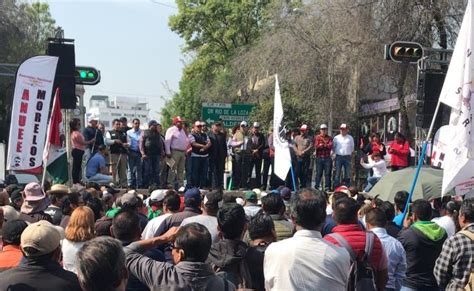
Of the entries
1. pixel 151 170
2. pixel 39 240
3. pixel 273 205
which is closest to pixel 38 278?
pixel 39 240

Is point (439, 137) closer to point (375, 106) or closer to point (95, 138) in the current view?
point (95, 138)

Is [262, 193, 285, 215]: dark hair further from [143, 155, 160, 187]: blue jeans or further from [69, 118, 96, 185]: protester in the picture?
[69, 118, 96, 185]: protester

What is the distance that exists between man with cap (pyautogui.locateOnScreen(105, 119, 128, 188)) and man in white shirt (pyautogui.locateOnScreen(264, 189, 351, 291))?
1092 cm

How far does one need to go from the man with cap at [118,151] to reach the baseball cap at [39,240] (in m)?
10.9

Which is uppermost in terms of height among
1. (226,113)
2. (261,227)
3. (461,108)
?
(226,113)

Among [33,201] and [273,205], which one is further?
[33,201]

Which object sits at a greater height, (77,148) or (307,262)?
(77,148)

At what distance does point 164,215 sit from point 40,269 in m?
2.69

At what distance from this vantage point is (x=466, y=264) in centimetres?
508

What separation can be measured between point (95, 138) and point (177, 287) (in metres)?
11.5

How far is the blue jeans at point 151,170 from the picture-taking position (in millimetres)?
14398

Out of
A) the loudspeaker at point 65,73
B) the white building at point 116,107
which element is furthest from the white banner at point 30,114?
the white building at point 116,107

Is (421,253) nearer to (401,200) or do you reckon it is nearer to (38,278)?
(401,200)

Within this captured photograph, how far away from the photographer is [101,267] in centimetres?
312
